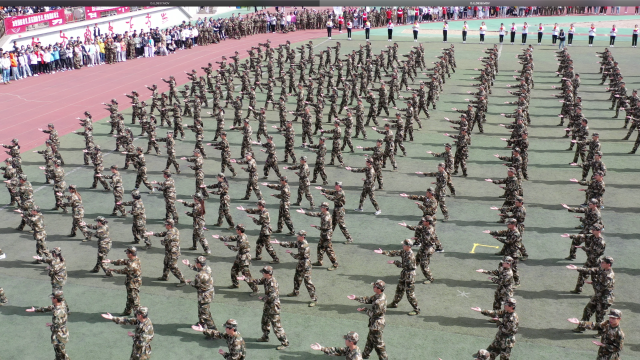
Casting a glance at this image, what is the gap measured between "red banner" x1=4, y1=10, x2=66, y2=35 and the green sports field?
1699cm

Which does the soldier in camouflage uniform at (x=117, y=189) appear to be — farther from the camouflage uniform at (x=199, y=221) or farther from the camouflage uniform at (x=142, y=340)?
the camouflage uniform at (x=142, y=340)

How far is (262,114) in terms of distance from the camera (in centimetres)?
2644

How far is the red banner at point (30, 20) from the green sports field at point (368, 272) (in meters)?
17.0

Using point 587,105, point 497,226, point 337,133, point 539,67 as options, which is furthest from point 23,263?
point 539,67

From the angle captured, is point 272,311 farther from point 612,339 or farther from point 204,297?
point 612,339

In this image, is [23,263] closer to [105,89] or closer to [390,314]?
[390,314]

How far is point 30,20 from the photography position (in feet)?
134

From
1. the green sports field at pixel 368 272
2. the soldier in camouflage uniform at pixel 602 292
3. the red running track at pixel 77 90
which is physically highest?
the red running track at pixel 77 90

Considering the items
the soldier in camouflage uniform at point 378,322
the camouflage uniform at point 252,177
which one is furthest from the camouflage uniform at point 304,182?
the soldier in camouflage uniform at point 378,322

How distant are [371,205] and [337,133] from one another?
4032 mm

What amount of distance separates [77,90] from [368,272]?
27280 mm

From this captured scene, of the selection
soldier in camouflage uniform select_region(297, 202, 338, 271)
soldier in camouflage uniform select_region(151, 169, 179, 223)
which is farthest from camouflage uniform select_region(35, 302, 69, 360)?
soldier in camouflage uniform select_region(151, 169, 179, 223)

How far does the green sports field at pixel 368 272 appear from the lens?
43.4 feet

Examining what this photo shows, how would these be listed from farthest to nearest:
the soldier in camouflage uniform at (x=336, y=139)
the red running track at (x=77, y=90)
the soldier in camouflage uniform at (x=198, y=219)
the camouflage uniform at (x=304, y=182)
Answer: the red running track at (x=77, y=90), the soldier in camouflage uniform at (x=336, y=139), the camouflage uniform at (x=304, y=182), the soldier in camouflage uniform at (x=198, y=219)
